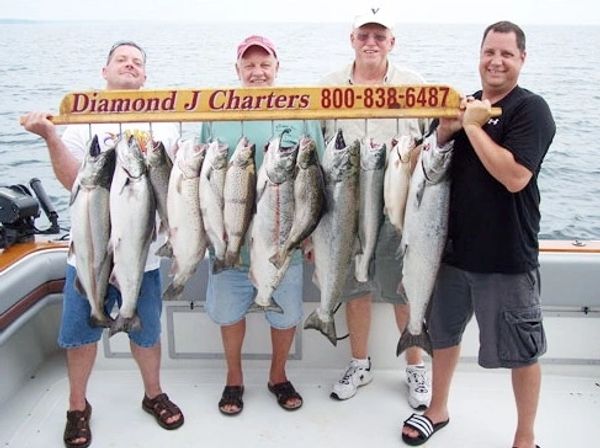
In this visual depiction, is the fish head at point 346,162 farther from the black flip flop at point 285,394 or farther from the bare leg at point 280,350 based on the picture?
the black flip flop at point 285,394

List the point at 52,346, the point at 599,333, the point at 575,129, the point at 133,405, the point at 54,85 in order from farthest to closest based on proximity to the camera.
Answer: the point at 54,85 → the point at 575,129 → the point at 52,346 → the point at 599,333 → the point at 133,405

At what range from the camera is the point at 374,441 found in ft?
10.4

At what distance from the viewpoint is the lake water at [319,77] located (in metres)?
9.59

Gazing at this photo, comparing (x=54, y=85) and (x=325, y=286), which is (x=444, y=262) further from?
(x=54, y=85)

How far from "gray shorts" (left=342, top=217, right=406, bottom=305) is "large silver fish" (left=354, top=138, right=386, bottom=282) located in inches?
17.8

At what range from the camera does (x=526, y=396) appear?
9.40 feet

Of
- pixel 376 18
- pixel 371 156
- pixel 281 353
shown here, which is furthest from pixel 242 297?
pixel 376 18

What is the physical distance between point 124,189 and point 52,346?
1846 mm

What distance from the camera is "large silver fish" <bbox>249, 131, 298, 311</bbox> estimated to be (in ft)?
8.43

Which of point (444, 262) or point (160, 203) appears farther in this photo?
point (444, 262)

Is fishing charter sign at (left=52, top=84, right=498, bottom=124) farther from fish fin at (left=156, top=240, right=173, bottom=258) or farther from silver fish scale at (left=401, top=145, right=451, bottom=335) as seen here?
fish fin at (left=156, top=240, right=173, bottom=258)

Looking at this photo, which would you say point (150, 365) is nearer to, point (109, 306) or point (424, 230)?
point (109, 306)

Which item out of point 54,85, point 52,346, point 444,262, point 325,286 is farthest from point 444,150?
point 54,85

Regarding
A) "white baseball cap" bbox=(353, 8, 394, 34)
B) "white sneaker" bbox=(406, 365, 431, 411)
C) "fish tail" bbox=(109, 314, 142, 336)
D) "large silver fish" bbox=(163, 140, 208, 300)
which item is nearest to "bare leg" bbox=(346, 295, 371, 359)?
"white sneaker" bbox=(406, 365, 431, 411)
